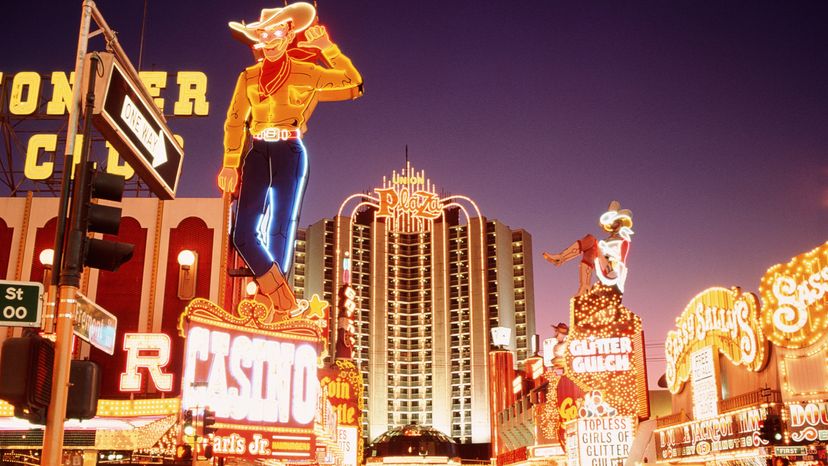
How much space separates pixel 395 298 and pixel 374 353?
11516mm

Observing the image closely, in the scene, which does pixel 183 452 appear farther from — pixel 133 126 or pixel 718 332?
pixel 718 332

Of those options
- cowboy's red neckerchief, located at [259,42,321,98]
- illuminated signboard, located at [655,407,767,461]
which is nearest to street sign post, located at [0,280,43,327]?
illuminated signboard, located at [655,407,767,461]

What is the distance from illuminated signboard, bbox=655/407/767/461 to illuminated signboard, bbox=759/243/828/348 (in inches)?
94.8

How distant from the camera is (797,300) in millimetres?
22828

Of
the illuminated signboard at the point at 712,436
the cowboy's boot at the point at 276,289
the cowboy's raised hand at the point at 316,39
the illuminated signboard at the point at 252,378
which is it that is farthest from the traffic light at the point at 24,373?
the cowboy's raised hand at the point at 316,39

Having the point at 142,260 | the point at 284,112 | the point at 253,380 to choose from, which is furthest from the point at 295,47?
the point at 253,380

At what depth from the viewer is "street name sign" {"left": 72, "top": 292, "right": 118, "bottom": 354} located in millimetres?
7265

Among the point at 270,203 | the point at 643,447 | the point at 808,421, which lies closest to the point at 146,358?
the point at 270,203

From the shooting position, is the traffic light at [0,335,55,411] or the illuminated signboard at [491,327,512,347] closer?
the traffic light at [0,335,55,411]

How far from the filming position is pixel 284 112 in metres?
35.3

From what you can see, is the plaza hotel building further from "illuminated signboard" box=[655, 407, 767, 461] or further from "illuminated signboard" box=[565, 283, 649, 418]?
"illuminated signboard" box=[655, 407, 767, 461]

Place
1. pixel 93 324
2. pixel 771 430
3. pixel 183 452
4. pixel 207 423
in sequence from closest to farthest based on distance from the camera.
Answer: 1. pixel 93 324
2. pixel 183 452
3. pixel 207 423
4. pixel 771 430

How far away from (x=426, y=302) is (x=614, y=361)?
11101cm

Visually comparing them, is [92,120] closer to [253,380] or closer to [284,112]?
[253,380]
